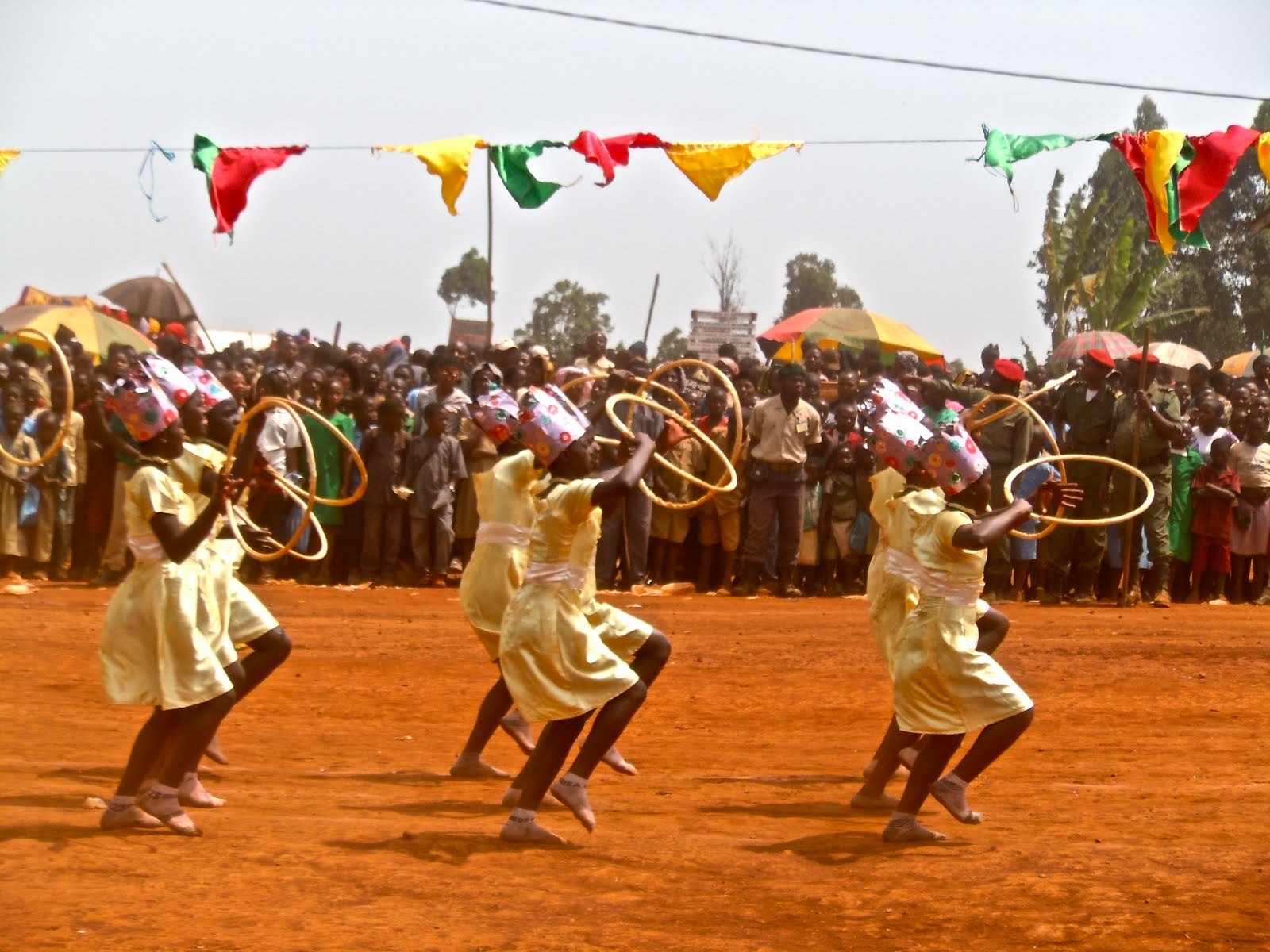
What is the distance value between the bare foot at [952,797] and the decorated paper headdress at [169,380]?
3.83m

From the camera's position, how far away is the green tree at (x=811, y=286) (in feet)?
220

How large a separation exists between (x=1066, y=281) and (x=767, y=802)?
91.7ft

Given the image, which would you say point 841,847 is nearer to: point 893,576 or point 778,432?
point 893,576

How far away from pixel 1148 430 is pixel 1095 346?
10.5m

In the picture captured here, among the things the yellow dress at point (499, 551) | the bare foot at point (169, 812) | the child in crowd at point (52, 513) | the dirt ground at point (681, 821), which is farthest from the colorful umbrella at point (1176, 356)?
the bare foot at point (169, 812)

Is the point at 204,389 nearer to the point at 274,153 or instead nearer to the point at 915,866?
the point at 915,866

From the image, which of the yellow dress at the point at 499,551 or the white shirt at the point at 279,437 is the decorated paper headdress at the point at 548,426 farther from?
the white shirt at the point at 279,437

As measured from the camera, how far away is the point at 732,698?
1202cm

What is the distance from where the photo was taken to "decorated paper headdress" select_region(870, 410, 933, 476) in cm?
800

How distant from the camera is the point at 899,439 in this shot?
8039mm

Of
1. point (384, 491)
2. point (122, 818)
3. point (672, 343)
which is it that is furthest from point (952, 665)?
point (672, 343)

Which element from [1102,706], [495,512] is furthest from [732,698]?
[495,512]

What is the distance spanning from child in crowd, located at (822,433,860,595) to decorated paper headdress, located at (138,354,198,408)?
10.0 m

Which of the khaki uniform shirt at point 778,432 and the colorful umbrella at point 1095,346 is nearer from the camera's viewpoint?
the khaki uniform shirt at point 778,432
